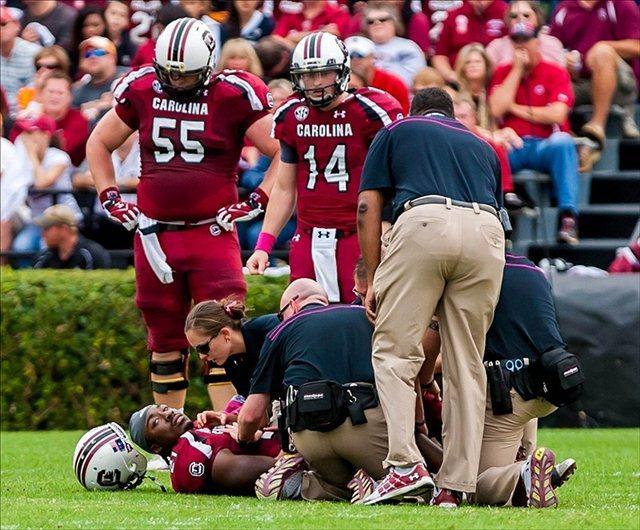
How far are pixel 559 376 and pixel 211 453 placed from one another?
2.03m

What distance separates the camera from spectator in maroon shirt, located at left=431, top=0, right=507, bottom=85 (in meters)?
16.8

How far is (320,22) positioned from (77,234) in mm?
3893

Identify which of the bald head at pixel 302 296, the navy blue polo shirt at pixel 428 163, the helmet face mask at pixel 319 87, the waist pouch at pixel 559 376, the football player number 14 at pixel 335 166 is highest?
the helmet face mask at pixel 319 87

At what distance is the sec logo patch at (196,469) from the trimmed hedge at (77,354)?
4740 millimetres

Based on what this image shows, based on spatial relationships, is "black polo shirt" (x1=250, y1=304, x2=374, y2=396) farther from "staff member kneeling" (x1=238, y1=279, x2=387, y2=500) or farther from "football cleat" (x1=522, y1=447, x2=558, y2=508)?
"football cleat" (x1=522, y1=447, x2=558, y2=508)

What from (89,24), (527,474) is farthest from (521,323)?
(89,24)

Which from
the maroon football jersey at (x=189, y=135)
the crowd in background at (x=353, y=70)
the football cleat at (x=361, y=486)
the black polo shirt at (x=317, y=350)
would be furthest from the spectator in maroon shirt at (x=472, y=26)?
the football cleat at (x=361, y=486)

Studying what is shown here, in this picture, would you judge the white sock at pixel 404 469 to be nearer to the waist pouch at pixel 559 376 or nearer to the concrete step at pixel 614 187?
the waist pouch at pixel 559 376

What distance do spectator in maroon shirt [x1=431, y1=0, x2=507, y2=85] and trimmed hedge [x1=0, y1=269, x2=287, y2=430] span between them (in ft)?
16.0

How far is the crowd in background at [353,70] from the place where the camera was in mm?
15125

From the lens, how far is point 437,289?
7.93 meters

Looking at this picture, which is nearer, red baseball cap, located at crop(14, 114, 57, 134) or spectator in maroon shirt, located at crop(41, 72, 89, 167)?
red baseball cap, located at crop(14, 114, 57, 134)

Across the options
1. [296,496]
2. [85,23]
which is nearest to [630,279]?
[296,496]

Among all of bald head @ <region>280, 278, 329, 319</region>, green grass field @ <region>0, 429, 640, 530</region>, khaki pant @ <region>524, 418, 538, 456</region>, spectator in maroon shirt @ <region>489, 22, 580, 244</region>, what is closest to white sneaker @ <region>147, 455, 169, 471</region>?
green grass field @ <region>0, 429, 640, 530</region>
